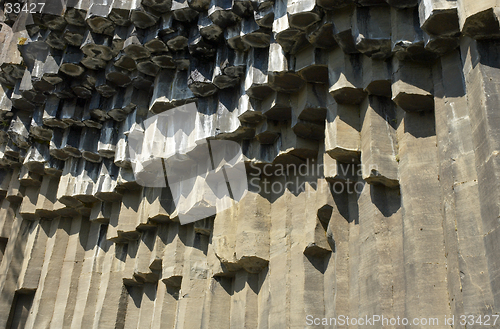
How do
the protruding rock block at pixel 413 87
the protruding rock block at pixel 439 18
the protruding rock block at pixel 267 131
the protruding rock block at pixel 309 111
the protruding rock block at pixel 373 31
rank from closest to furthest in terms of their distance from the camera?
1. the protruding rock block at pixel 439 18
2. the protruding rock block at pixel 413 87
3. the protruding rock block at pixel 373 31
4. the protruding rock block at pixel 309 111
5. the protruding rock block at pixel 267 131

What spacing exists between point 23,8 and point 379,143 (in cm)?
936

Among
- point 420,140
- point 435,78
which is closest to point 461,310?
point 420,140

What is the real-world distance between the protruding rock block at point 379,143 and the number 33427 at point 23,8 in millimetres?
7439

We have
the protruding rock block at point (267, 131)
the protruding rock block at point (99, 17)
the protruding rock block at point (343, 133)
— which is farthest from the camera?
the protruding rock block at point (99, 17)

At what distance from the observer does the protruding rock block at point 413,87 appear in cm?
595

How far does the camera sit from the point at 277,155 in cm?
816

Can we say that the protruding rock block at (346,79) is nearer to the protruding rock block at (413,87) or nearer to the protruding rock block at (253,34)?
the protruding rock block at (413,87)

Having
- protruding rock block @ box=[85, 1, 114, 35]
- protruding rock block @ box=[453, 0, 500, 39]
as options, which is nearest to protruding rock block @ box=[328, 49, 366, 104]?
protruding rock block @ box=[453, 0, 500, 39]

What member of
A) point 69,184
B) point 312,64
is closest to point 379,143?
point 312,64

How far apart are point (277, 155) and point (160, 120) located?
286 centimetres

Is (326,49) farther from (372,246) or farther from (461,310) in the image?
(461,310)

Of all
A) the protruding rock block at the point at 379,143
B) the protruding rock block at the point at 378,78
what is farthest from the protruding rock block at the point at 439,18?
the protruding rock block at the point at 379,143

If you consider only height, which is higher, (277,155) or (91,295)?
(277,155)

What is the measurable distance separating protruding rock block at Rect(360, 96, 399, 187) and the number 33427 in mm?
7439
